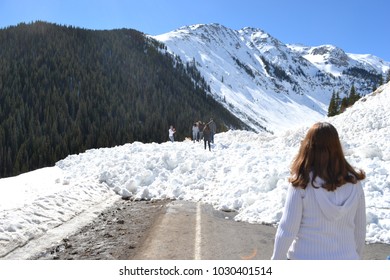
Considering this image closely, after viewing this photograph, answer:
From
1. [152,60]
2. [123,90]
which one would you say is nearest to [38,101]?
[123,90]

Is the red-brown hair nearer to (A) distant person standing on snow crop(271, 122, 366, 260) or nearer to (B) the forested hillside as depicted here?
(A) distant person standing on snow crop(271, 122, 366, 260)

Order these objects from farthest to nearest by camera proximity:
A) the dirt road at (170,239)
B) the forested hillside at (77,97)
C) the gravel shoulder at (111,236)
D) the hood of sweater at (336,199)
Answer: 1. the forested hillside at (77,97)
2. the gravel shoulder at (111,236)
3. the dirt road at (170,239)
4. the hood of sweater at (336,199)

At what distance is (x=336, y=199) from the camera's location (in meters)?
3.19

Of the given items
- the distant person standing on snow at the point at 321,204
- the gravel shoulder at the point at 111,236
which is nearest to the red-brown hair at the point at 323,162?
the distant person standing on snow at the point at 321,204

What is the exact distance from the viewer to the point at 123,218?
1122cm

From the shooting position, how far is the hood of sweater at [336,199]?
3.16m

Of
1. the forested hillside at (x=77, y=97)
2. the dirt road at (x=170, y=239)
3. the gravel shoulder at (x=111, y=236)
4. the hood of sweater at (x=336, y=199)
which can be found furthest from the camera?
the forested hillside at (x=77, y=97)

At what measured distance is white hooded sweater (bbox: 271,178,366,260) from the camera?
318 cm

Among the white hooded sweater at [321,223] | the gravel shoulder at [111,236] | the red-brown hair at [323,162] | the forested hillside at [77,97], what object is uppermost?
the forested hillside at [77,97]

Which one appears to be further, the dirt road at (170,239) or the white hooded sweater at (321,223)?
the dirt road at (170,239)

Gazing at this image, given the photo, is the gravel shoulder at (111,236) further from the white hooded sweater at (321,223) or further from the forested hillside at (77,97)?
the forested hillside at (77,97)

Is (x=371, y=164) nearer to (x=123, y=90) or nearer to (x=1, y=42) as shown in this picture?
(x=123, y=90)

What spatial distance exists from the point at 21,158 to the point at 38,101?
3606 cm

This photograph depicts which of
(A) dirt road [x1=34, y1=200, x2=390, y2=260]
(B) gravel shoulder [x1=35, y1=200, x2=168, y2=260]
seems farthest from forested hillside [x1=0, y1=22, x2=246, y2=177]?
(A) dirt road [x1=34, y1=200, x2=390, y2=260]
